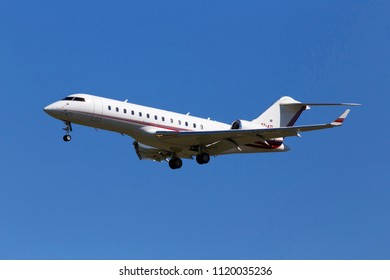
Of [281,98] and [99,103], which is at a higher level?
[281,98]

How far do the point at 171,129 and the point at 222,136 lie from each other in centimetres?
191

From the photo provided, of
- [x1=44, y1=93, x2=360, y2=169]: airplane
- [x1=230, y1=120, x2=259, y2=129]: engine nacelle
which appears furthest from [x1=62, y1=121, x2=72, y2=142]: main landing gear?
[x1=230, y1=120, x2=259, y2=129]: engine nacelle

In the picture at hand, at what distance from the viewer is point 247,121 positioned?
35.1m

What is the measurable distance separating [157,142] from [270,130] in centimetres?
416

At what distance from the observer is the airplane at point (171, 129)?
1253 inches

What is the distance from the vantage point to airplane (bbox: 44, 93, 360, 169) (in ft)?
104

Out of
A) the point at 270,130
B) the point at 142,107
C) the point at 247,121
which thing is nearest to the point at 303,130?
the point at 270,130

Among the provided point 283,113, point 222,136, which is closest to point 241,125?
point 222,136

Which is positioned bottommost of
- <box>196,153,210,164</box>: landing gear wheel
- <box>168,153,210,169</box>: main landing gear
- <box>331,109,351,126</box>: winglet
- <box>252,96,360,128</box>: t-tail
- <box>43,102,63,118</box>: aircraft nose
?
<box>331,109,351,126</box>: winglet

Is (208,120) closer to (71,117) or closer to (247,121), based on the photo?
(247,121)

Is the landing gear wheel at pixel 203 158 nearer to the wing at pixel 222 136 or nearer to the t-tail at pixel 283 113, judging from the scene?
the wing at pixel 222 136

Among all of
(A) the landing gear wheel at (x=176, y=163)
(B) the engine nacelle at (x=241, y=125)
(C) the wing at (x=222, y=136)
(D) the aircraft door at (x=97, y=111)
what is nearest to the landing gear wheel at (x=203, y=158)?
(C) the wing at (x=222, y=136)

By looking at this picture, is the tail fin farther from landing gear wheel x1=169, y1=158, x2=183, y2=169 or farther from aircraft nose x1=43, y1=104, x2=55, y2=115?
aircraft nose x1=43, y1=104, x2=55, y2=115

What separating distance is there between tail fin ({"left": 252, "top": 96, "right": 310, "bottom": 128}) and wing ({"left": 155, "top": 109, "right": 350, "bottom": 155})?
9.79 feet
